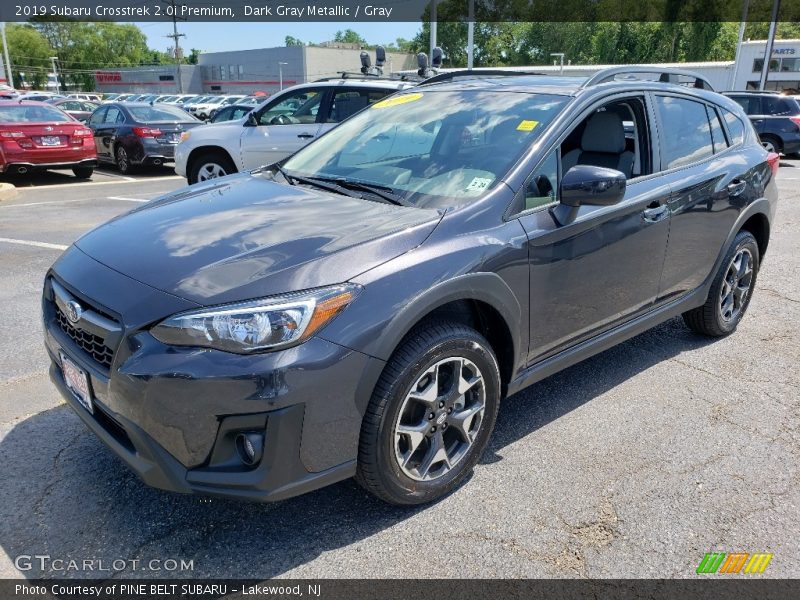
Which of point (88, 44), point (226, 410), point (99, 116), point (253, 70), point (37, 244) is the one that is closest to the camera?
point (226, 410)

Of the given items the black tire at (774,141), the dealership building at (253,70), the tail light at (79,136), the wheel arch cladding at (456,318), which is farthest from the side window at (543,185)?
the dealership building at (253,70)

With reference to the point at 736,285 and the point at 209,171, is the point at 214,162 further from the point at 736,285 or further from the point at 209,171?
the point at 736,285

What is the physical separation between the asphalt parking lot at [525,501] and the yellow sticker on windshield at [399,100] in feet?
6.18

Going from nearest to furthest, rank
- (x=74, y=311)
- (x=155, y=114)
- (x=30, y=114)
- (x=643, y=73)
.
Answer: (x=74, y=311) < (x=643, y=73) < (x=30, y=114) < (x=155, y=114)

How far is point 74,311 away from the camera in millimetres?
2584

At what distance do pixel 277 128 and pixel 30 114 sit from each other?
627 cm

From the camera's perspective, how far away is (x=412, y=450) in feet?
8.80

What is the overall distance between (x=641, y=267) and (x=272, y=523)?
237cm

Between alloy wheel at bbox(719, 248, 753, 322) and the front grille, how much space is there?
3.87 meters

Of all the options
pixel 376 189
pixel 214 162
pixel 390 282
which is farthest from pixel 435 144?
pixel 214 162

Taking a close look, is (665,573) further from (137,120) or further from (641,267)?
(137,120)

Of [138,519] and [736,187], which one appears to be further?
[736,187]

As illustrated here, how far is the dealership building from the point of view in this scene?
74438 millimetres

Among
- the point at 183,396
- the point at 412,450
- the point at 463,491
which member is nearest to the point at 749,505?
the point at 463,491
